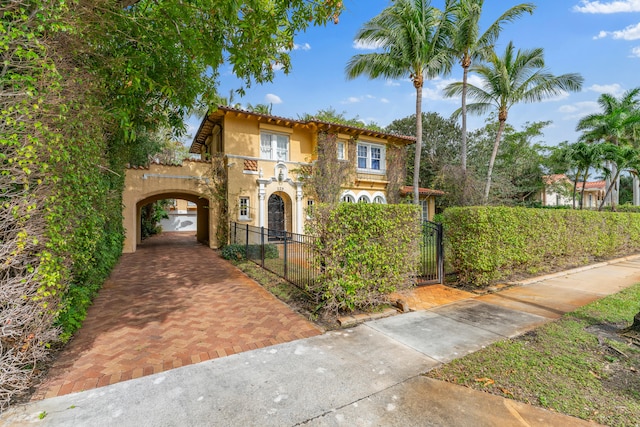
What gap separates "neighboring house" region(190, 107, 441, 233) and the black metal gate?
28.1 feet

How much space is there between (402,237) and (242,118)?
11.0m

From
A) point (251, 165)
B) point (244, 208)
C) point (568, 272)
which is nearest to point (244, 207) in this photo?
Result: point (244, 208)

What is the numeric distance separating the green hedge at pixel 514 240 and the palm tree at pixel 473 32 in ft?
33.6

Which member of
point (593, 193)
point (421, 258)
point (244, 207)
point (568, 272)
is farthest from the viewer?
point (593, 193)

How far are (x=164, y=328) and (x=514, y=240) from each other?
27.8 ft

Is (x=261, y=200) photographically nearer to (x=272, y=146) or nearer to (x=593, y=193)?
(x=272, y=146)

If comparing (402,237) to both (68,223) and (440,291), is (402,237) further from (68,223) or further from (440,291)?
(68,223)

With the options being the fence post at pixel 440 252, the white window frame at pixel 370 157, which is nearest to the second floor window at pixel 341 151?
the white window frame at pixel 370 157

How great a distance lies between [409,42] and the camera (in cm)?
1314

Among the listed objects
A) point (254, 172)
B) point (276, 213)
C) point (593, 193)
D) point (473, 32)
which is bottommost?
point (276, 213)

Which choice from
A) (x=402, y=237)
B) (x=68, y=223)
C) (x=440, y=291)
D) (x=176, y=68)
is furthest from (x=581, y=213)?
(x=68, y=223)

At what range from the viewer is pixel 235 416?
2584mm

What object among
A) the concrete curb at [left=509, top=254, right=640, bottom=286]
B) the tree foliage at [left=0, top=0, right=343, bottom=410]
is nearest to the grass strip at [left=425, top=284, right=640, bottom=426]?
the concrete curb at [left=509, top=254, right=640, bottom=286]

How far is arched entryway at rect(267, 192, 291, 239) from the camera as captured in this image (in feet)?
50.5
